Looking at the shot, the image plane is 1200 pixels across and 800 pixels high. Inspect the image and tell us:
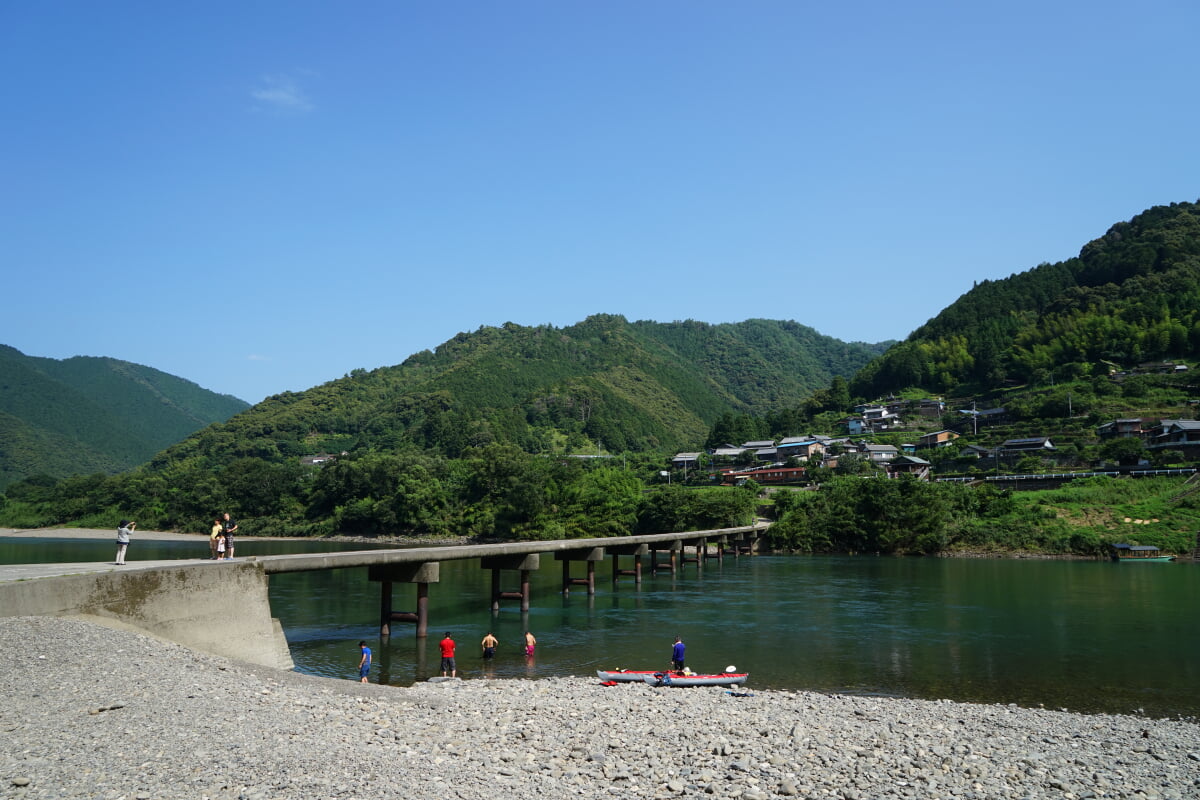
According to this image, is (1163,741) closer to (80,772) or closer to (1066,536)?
(80,772)

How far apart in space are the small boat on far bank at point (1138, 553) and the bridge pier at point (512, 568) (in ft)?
167

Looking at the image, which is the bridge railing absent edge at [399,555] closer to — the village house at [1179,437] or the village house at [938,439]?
the village house at [1179,437]

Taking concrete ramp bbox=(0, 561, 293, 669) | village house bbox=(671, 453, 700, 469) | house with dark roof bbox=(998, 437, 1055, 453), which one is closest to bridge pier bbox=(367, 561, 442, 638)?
concrete ramp bbox=(0, 561, 293, 669)

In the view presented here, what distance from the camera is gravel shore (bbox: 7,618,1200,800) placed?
35.0 ft

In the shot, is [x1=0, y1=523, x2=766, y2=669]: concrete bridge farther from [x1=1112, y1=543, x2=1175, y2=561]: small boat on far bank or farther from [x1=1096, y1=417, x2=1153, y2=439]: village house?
[x1=1096, y1=417, x2=1153, y2=439]: village house

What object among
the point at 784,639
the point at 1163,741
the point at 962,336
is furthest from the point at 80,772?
the point at 962,336

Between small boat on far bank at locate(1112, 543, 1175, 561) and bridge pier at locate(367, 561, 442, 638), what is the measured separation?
2270 inches

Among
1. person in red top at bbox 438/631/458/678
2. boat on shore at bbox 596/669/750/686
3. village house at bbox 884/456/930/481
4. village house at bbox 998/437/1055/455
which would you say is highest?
village house at bbox 998/437/1055/455

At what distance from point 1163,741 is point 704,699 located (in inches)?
371

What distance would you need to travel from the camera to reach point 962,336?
153000mm

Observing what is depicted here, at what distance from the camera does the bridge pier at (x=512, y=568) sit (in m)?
35.8

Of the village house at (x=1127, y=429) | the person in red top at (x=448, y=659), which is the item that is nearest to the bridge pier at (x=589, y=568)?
the person in red top at (x=448, y=659)

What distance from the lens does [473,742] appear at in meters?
13.5

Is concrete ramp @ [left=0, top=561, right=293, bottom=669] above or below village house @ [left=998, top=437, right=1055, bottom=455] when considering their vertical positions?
below
